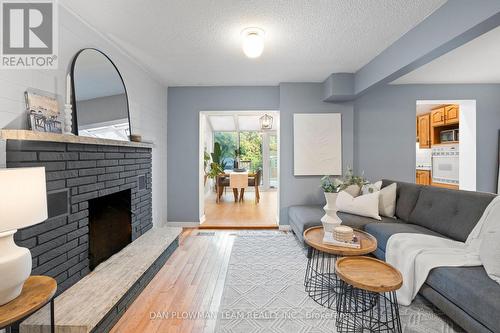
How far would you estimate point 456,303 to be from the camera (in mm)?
1550

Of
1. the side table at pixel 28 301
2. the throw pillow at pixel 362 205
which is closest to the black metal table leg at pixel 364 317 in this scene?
the throw pillow at pixel 362 205

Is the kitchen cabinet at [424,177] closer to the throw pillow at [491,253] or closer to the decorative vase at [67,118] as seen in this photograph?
the throw pillow at [491,253]

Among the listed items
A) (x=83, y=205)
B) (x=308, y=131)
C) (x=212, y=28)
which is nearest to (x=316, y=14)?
(x=212, y=28)

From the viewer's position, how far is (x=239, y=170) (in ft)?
Result: 22.9

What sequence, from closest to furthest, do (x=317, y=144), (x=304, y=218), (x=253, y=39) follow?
(x=253, y=39)
(x=304, y=218)
(x=317, y=144)

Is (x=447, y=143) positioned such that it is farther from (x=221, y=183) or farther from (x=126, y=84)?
(x=126, y=84)

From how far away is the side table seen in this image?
1.04m

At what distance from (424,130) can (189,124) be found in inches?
203

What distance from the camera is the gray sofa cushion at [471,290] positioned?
1.32 m

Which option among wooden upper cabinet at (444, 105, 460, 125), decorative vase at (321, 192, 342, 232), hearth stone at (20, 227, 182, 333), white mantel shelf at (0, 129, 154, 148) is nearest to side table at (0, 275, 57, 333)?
hearth stone at (20, 227, 182, 333)

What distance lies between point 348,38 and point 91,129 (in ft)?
9.06

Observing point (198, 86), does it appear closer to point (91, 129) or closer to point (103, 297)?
point (91, 129)

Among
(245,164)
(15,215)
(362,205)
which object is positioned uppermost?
(245,164)

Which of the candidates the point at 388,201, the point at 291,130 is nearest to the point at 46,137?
the point at 291,130
